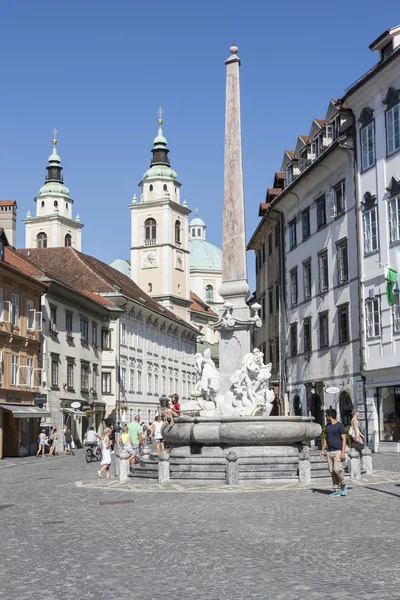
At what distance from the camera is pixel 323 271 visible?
41500 millimetres

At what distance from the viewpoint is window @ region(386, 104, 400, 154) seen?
3362cm

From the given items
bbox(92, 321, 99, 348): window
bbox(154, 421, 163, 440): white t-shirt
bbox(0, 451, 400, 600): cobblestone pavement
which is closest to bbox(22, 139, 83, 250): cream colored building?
bbox(92, 321, 99, 348): window

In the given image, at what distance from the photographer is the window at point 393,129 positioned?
110ft

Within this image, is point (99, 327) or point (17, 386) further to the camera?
point (99, 327)

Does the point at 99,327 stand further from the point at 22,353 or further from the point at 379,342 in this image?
the point at 379,342

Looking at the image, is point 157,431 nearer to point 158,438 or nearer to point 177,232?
point 158,438

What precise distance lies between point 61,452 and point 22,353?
21.1 feet

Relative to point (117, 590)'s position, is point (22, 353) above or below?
above

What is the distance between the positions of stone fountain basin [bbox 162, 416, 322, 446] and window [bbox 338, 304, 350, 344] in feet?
57.3

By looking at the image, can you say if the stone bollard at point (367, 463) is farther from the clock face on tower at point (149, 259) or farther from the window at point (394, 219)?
the clock face on tower at point (149, 259)

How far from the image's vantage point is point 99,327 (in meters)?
59.2

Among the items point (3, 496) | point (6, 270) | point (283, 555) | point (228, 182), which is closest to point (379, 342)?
point (228, 182)

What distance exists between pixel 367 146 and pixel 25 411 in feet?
65.1

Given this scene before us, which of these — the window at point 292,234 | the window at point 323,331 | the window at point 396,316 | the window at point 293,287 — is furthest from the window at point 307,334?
the window at point 396,316
